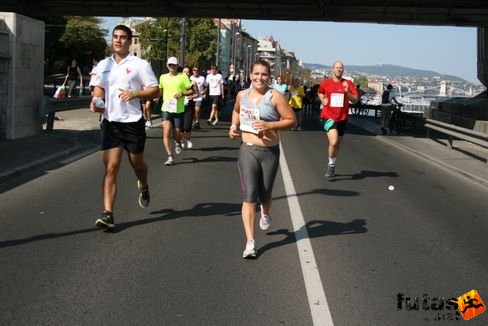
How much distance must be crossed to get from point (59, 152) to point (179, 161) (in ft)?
7.53

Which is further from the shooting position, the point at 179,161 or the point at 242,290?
the point at 179,161

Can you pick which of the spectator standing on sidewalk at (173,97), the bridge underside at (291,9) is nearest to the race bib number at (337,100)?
the spectator standing on sidewalk at (173,97)

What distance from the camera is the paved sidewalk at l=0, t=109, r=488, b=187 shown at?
10.4m

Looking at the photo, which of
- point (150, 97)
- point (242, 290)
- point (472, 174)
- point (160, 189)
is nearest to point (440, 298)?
point (242, 290)

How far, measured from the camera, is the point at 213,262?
213 inches

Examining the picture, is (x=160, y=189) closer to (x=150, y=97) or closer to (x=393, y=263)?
(x=150, y=97)

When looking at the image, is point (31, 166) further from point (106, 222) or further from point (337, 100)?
point (337, 100)

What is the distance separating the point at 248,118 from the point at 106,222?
1.89 m

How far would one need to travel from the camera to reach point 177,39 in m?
98.8

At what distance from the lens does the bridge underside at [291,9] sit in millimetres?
21641

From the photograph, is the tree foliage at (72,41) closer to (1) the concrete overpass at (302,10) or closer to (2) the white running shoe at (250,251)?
(1) the concrete overpass at (302,10)

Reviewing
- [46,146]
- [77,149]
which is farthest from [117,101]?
[77,149]

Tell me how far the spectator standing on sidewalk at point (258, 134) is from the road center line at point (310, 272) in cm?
53
